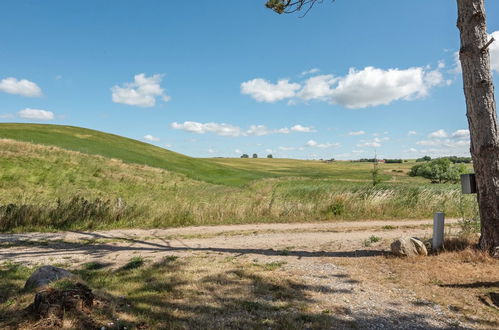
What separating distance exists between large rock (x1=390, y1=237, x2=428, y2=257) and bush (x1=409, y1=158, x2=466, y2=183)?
68233 millimetres

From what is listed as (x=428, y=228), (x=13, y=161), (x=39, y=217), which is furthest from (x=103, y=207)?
(x=13, y=161)

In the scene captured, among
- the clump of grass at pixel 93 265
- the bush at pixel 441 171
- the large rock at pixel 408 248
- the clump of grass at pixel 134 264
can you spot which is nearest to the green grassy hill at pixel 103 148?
the clump of grass at pixel 134 264

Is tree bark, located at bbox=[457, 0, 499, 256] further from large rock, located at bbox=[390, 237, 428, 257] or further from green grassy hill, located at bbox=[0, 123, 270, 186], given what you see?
green grassy hill, located at bbox=[0, 123, 270, 186]

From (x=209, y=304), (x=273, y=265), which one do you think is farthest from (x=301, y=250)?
(x=209, y=304)

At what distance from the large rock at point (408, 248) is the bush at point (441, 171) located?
224 feet

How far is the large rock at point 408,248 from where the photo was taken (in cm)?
732

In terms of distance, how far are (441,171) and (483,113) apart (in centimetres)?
7127

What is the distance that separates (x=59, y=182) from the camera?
25.6 m

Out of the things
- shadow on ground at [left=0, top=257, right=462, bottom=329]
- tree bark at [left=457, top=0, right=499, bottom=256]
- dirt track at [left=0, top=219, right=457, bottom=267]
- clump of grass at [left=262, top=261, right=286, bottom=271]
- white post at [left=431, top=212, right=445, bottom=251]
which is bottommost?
dirt track at [left=0, top=219, right=457, bottom=267]

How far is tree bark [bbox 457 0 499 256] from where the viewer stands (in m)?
6.61

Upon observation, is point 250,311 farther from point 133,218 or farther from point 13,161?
point 13,161

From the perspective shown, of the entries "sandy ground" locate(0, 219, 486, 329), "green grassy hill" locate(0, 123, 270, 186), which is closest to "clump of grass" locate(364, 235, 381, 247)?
"sandy ground" locate(0, 219, 486, 329)

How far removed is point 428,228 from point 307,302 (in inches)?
328

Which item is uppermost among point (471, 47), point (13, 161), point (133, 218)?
point (471, 47)
